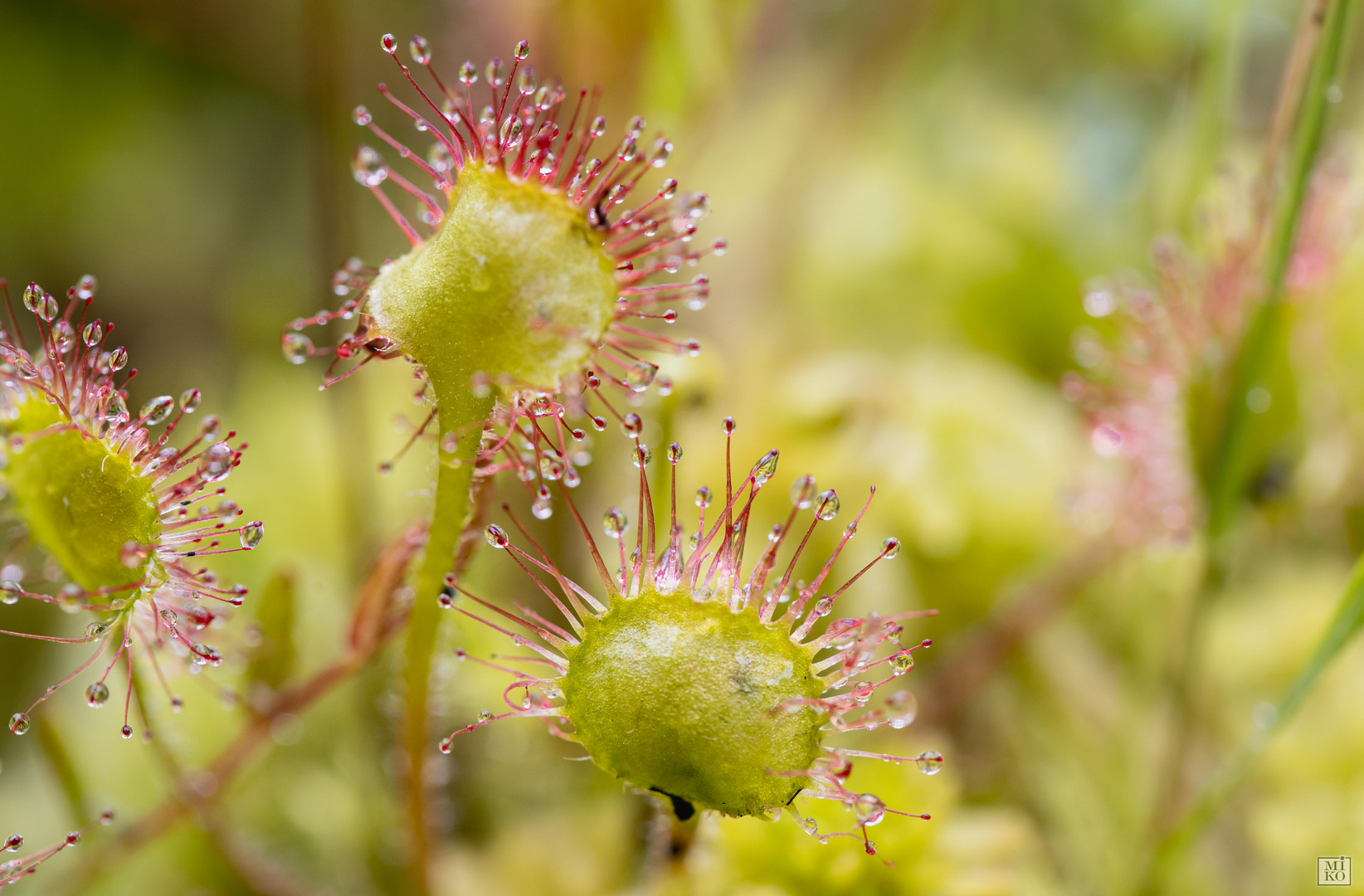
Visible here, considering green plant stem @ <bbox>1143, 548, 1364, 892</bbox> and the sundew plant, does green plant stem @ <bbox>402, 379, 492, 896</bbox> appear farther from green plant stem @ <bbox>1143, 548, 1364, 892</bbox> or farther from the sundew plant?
green plant stem @ <bbox>1143, 548, 1364, 892</bbox>

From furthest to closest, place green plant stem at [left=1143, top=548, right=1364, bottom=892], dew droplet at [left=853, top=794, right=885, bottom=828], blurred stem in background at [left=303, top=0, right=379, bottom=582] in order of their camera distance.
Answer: blurred stem in background at [left=303, top=0, right=379, bottom=582]
green plant stem at [left=1143, top=548, right=1364, bottom=892]
dew droplet at [left=853, top=794, right=885, bottom=828]

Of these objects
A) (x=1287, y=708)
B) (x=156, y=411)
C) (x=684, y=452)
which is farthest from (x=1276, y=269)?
(x=156, y=411)

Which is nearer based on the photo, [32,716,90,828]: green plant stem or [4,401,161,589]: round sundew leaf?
[4,401,161,589]: round sundew leaf

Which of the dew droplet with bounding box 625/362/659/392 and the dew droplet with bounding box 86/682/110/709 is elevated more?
the dew droplet with bounding box 625/362/659/392

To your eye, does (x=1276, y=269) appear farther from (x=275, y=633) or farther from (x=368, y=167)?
(x=275, y=633)

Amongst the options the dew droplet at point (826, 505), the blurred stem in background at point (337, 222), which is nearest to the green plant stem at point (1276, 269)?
the dew droplet at point (826, 505)

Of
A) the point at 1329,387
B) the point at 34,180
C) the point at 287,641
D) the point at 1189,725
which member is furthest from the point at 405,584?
the point at 34,180

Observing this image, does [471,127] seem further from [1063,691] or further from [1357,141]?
[1357,141]

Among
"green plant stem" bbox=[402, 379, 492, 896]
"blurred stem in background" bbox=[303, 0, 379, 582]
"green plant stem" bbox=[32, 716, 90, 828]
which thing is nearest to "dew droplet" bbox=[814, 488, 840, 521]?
"green plant stem" bbox=[402, 379, 492, 896]
